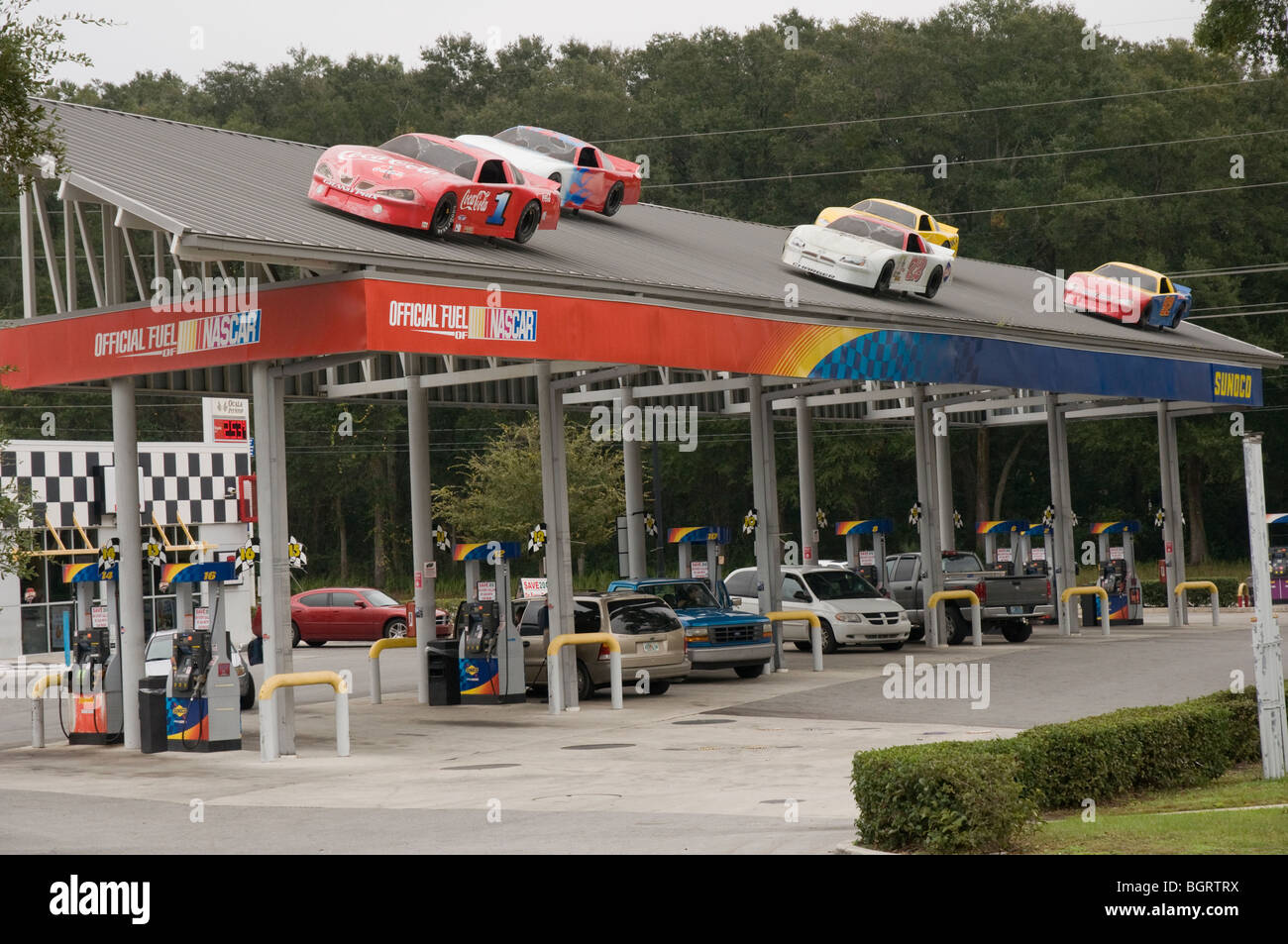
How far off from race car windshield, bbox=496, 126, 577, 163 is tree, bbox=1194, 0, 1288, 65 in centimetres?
965

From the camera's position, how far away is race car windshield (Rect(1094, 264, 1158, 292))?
3253 centimetres

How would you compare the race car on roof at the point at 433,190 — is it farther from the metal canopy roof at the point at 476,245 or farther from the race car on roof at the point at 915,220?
the race car on roof at the point at 915,220

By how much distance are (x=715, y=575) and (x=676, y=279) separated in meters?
7.17

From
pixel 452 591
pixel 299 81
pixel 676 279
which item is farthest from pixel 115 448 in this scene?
pixel 299 81

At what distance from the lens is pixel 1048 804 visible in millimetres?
11055

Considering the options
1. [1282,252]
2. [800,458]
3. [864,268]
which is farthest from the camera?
[1282,252]

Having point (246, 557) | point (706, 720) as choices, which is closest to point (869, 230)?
point (706, 720)

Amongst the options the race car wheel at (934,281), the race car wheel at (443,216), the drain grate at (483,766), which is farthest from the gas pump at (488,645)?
the race car wheel at (934,281)

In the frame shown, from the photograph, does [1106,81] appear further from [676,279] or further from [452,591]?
[676,279]

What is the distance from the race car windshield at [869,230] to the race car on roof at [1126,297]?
23.6 ft

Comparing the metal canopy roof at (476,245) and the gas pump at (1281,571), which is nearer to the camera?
the metal canopy roof at (476,245)

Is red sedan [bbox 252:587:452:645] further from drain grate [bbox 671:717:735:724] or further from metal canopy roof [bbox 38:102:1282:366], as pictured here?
drain grate [bbox 671:717:735:724]

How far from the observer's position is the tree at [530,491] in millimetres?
53688

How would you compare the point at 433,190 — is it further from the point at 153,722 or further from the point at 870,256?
the point at 870,256
